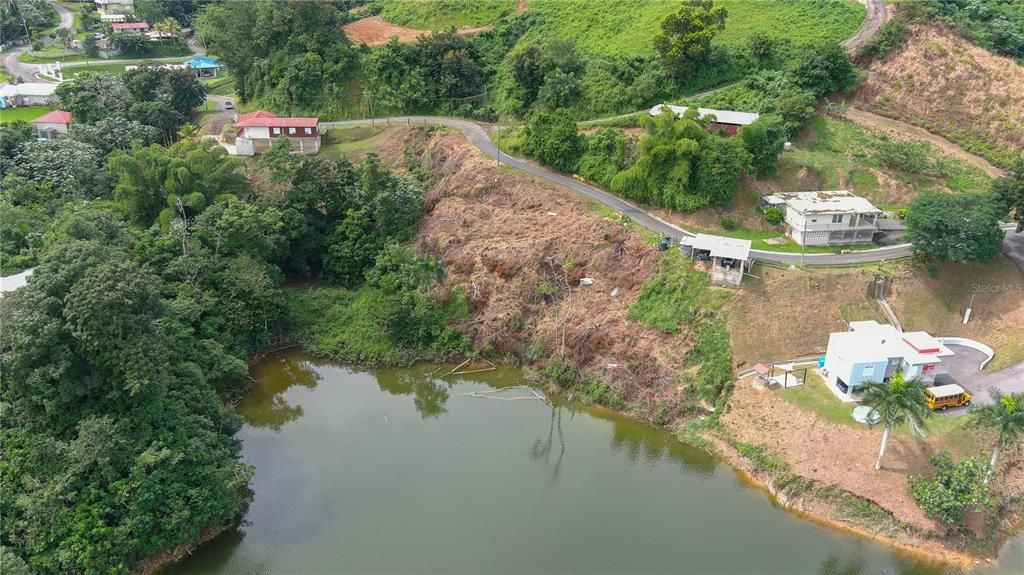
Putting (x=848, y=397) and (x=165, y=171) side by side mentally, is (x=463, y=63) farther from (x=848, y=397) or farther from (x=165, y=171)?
(x=848, y=397)

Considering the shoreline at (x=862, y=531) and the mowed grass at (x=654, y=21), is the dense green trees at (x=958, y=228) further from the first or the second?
the mowed grass at (x=654, y=21)

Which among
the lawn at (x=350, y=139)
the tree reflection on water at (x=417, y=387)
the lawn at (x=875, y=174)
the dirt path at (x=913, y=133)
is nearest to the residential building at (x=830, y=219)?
the lawn at (x=875, y=174)

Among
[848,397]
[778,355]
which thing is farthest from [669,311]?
[848,397]

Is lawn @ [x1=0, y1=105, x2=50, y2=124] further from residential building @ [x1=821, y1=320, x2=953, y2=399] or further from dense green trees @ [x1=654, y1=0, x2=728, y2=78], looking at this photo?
residential building @ [x1=821, y1=320, x2=953, y2=399]

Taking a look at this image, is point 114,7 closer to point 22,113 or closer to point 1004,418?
Answer: point 22,113

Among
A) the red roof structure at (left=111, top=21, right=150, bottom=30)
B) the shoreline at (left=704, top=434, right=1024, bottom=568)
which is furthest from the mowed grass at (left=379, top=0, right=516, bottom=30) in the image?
the shoreline at (left=704, top=434, right=1024, bottom=568)

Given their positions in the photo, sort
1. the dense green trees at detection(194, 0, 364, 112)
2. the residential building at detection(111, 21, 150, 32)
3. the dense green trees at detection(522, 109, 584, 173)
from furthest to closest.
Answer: the residential building at detection(111, 21, 150, 32) → the dense green trees at detection(194, 0, 364, 112) → the dense green trees at detection(522, 109, 584, 173)
